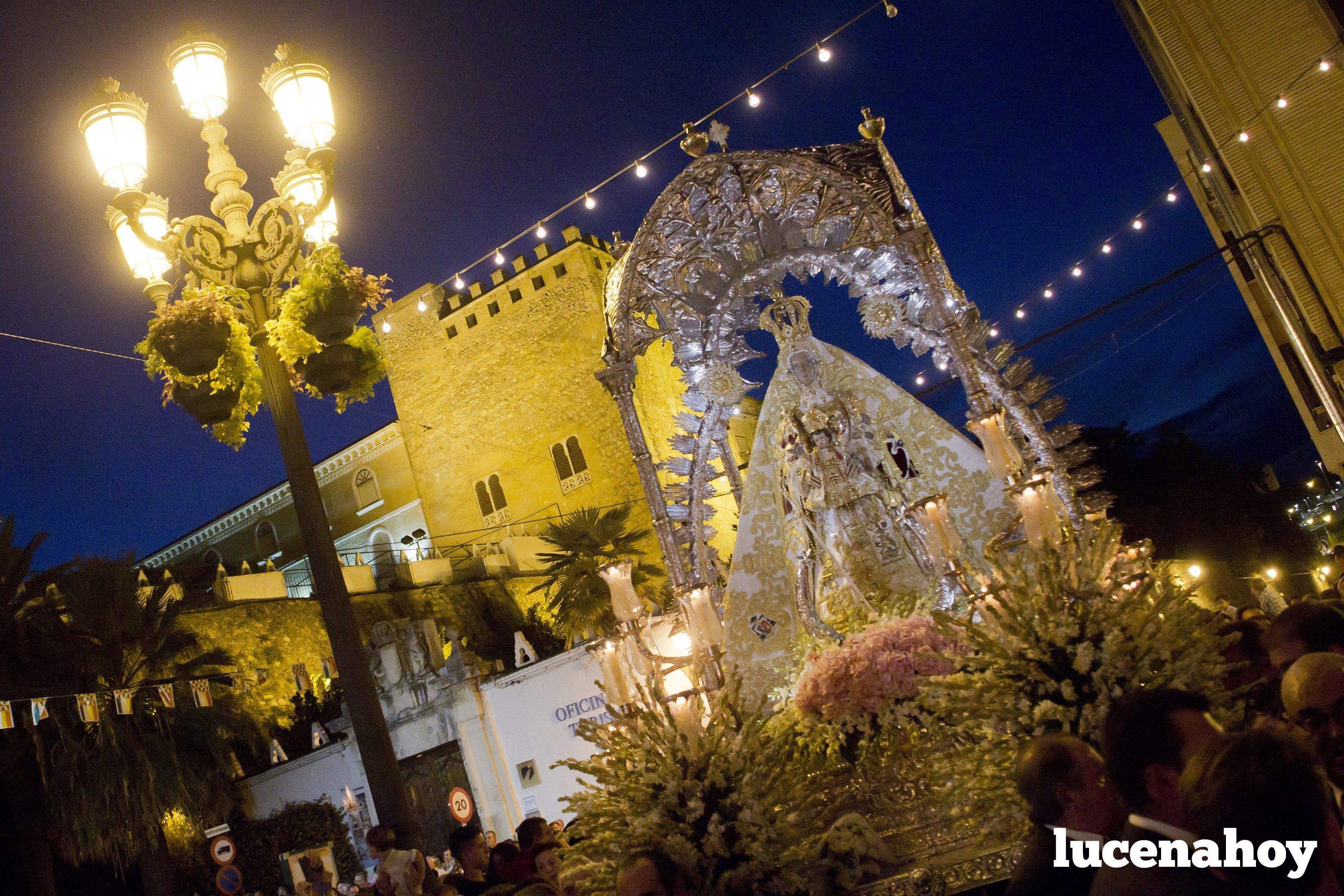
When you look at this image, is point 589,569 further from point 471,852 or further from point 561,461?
point 471,852

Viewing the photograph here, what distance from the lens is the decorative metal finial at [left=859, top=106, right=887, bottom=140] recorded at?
7164mm

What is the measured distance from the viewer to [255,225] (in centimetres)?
671

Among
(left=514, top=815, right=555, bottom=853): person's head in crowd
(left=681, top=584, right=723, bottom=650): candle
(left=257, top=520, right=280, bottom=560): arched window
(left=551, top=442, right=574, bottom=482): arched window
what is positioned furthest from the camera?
(left=257, top=520, right=280, bottom=560): arched window

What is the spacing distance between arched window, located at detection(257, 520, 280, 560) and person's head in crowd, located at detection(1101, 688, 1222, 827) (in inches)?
1248

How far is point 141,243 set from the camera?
21.9ft

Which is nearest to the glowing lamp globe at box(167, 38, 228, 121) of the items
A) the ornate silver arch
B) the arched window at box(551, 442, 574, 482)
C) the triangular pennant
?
the ornate silver arch

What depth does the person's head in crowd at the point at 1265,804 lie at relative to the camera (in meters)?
1.98

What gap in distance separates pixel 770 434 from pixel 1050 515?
291 cm

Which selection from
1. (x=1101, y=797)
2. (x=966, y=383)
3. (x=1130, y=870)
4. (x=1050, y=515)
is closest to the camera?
(x=1130, y=870)

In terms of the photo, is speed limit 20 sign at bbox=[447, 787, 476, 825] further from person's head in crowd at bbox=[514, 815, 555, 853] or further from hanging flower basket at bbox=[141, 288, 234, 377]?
hanging flower basket at bbox=[141, 288, 234, 377]

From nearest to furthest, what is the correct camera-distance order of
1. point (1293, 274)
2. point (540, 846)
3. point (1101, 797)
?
point (1101, 797) < point (540, 846) < point (1293, 274)

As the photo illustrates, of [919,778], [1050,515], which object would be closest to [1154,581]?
[1050,515]

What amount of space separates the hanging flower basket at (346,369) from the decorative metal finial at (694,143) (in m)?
2.82

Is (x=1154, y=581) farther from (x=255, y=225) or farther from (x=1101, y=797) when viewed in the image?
(x=255, y=225)
